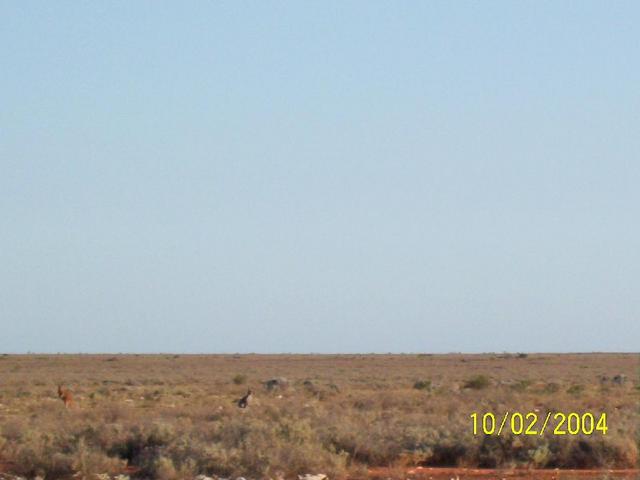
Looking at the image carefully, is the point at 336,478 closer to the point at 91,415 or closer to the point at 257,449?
the point at 257,449

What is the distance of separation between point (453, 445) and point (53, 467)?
698cm

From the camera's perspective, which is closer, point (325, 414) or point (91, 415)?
point (325, 414)

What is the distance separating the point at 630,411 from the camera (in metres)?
25.1

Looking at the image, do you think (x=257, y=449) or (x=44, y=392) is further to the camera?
(x=44, y=392)

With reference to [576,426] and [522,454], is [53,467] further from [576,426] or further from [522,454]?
[576,426]

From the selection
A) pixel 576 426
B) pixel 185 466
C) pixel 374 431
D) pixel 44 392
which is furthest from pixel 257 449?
pixel 44 392

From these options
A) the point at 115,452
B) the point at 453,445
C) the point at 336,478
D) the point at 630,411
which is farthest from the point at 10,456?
the point at 630,411

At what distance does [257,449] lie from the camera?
1773 cm

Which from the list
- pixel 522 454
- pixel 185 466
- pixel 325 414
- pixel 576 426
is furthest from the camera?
pixel 325 414

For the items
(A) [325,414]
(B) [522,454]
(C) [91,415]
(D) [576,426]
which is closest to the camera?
(B) [522,454]

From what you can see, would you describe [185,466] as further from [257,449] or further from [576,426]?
[576,426]

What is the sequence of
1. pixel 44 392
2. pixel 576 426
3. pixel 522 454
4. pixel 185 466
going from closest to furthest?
pixel 185 466 < pixel 522 454 < pixel 576 426 < pixel 44 392

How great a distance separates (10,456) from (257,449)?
494 cm

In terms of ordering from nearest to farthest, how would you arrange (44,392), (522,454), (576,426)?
(522,454) → (576,426) → (44,392)
